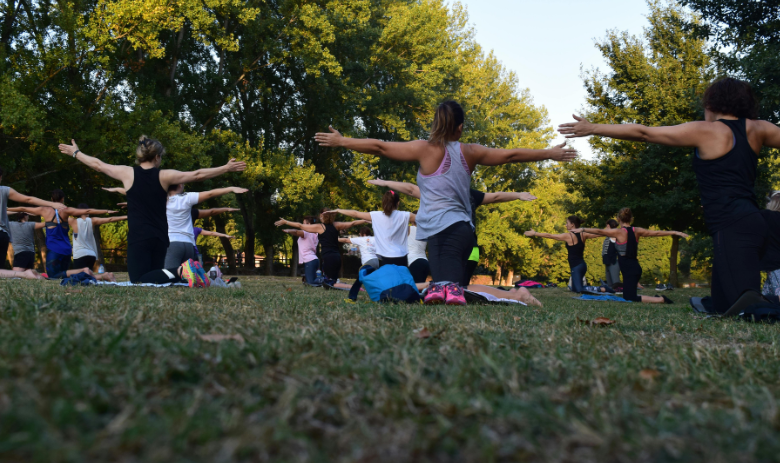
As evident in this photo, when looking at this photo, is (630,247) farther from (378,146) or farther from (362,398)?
(362,398)

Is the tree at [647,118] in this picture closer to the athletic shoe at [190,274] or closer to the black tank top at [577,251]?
the black tank top at [577,251]

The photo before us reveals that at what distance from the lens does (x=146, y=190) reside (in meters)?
8.08

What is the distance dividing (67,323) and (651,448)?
8.43 ft

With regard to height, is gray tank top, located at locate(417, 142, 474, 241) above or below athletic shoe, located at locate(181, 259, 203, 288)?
above

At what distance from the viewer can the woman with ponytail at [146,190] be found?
809 cm

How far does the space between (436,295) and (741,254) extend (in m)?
2.80

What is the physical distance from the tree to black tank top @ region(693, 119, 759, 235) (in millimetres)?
18360

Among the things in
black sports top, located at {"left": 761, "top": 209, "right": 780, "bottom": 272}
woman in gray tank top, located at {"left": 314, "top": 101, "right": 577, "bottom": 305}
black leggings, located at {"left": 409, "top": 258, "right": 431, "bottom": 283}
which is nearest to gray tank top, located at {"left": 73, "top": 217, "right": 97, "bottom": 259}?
black leggings, located at {"left": 409, "top": 258, "right": 431, "bottom": 283}

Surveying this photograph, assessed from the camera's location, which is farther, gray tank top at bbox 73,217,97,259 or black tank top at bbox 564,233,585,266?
black tank top at bbox 564,233,585,266

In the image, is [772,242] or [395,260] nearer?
[772,242]

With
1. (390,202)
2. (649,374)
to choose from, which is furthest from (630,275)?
(649,374)

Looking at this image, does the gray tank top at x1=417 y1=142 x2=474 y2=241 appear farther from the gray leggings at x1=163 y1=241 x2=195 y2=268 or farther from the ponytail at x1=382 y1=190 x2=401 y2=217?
the gray leggings at x1=163 y1=241 x2=195 y2=268

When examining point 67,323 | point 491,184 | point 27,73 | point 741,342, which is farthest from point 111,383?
point 491,184

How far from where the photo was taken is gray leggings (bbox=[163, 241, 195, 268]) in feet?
33.7
